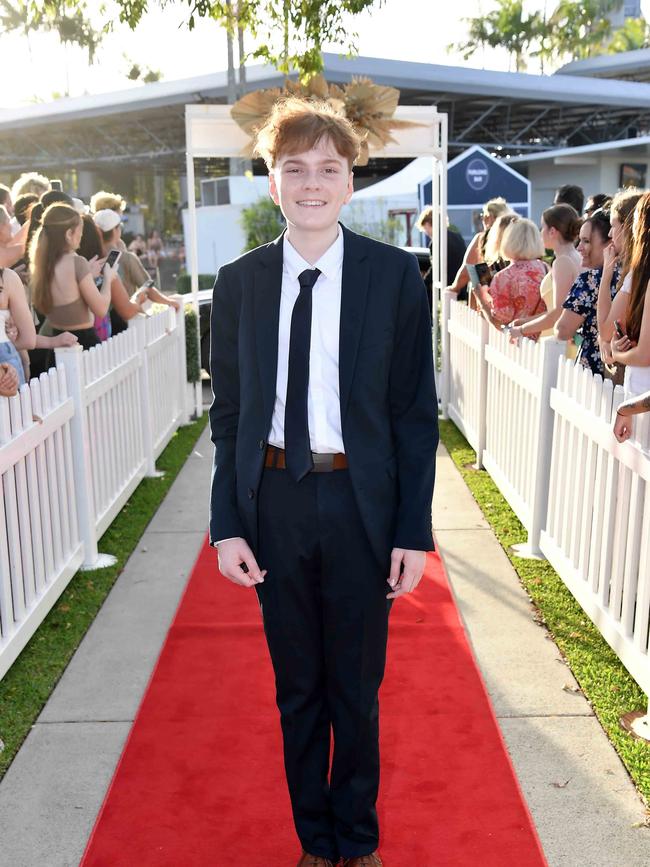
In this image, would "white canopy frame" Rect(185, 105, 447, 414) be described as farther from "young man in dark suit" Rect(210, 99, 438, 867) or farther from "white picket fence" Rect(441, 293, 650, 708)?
"young man in dark suit" Rect(210, 99, 438, 867)

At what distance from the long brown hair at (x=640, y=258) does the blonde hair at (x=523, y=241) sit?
10.0 ft

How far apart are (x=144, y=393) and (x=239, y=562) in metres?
4.89

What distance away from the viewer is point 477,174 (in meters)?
21.2

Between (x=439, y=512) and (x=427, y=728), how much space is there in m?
3.00

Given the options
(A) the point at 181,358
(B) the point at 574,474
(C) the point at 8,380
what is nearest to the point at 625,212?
(B) the point at 574,474

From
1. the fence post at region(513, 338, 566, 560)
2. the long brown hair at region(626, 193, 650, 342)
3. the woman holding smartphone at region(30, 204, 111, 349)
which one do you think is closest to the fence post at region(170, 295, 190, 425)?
the woman holding smartphone at region(30, 204, 111, 349)

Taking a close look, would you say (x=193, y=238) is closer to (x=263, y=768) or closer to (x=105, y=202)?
(x=105, y=202)

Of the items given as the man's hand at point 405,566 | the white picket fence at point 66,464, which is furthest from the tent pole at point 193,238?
the man's hand at point 405,566

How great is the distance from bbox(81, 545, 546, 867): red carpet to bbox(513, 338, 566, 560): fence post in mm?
1161

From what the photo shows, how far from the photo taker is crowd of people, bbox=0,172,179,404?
16.0ft

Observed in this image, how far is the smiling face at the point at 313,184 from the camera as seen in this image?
2.31 metres

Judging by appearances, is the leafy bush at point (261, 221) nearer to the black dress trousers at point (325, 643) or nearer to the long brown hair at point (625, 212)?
the long brown hair at point (625, 212)

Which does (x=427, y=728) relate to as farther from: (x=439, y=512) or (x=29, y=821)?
(x=439, y=512)

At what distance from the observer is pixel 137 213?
48.8 m
